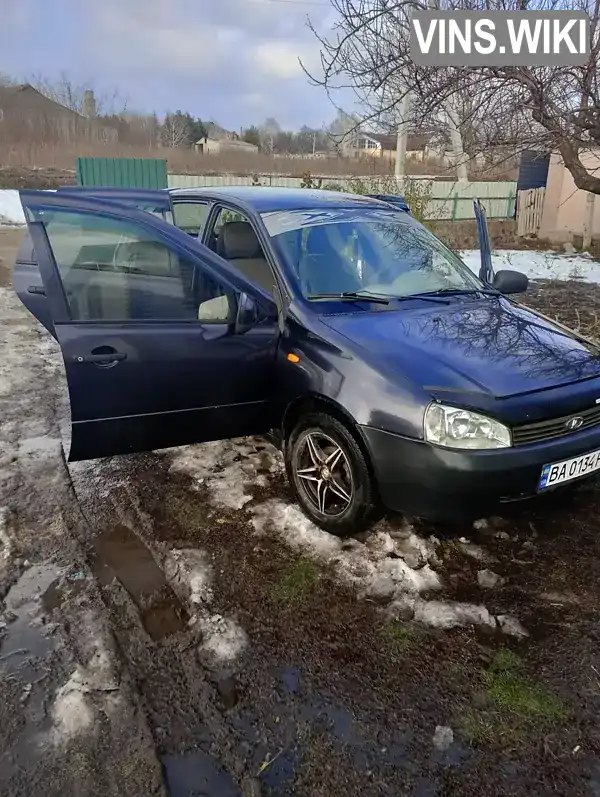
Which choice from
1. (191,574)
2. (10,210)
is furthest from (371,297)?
(10,210)

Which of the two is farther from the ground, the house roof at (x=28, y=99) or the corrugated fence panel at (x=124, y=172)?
the house roof at (x=28, y=99)

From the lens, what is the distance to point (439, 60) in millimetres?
5961

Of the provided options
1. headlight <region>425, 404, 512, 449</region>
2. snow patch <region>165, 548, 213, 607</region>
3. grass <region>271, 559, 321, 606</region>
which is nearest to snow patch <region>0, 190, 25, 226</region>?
snow patch <region>165, 548, 213, 607</region>

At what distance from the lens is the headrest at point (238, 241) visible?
12.8 ft

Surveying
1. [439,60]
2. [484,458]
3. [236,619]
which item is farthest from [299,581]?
[439,60]

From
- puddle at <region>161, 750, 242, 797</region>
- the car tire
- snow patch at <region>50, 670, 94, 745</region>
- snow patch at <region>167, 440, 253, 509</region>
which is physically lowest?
puddle at <region>161, 750, 242, 797</region>

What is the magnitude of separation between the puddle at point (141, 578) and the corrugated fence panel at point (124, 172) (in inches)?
787

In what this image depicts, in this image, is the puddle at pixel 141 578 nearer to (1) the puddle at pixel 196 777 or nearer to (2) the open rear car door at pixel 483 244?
(1) the puddle at pixel 196 777

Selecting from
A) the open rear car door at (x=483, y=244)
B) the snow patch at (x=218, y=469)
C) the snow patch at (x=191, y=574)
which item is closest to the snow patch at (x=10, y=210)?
the snow patch at (x=218, y=469)

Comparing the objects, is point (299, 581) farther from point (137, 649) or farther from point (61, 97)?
point (61, 97)

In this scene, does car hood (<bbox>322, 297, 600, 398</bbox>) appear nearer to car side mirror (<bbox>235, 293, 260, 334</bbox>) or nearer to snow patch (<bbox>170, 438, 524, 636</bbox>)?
car side mirror (<bbox>235, 293, 260, 334</bbox>)

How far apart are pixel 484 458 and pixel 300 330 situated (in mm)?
1224

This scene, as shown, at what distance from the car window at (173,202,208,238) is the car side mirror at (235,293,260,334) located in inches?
42.6

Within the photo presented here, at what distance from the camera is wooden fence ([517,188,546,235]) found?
17391mm
